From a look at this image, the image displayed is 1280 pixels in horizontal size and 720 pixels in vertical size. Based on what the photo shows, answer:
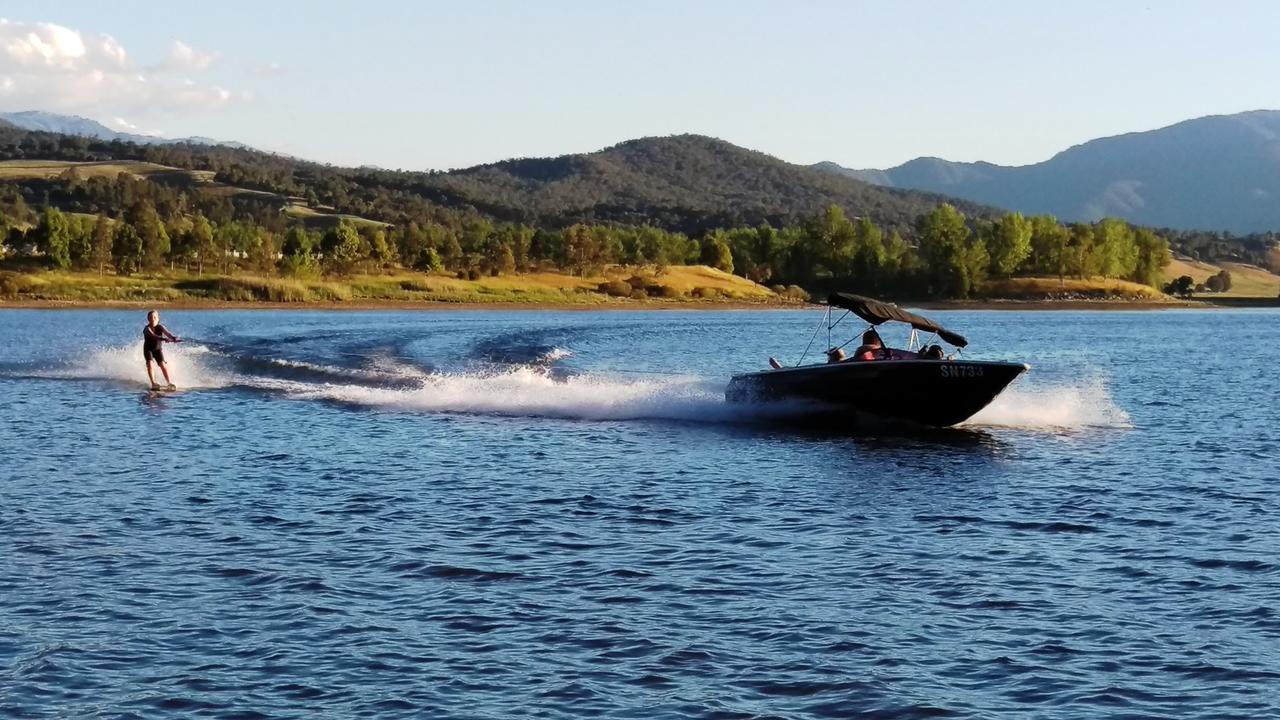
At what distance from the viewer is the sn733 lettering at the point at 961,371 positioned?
30.4 m

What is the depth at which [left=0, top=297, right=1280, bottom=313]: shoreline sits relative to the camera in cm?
11675

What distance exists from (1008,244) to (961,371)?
168 metres

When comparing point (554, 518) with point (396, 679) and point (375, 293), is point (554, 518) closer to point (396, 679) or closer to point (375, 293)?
point (396, 679)

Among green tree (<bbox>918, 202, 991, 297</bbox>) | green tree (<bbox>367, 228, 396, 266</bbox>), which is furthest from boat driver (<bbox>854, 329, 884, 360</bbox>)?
green tree (<bbox>918, 202, 991, 297</bbox>)

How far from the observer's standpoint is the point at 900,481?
24.0 metres

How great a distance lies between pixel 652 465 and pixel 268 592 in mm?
11569

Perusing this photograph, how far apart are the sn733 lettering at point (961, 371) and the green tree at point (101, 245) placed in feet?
391

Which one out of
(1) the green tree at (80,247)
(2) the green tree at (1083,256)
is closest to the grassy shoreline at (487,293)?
(2) the green tree at (1083,256)

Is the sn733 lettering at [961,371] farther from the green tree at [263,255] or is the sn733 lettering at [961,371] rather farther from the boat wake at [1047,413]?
the green tree at [263,255]

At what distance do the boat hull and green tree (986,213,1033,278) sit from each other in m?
166

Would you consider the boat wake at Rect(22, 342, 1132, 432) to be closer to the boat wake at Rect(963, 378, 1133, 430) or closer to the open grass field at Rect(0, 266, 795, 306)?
the boat wake at Rect(963, 378, 1133, 430)

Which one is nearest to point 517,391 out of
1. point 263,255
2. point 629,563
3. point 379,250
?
point 629,563

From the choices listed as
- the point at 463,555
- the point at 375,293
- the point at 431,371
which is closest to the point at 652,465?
the point at 463,555

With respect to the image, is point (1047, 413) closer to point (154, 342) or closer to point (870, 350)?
point (870, 350)
